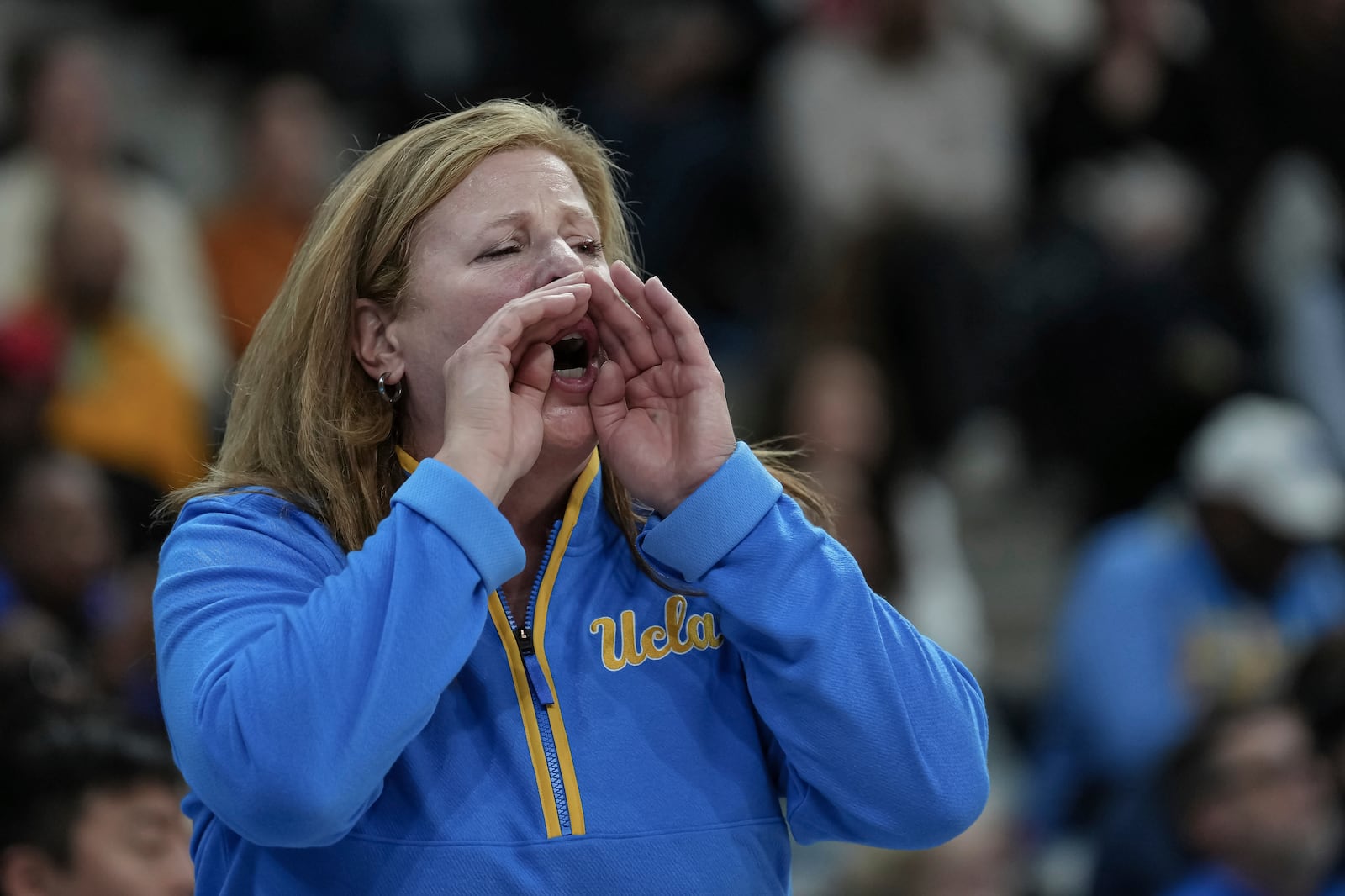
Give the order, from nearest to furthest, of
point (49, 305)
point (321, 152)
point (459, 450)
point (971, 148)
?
1. point (459, 450)
2. point (49, 305)
3. point (321, 152)
4. point (971, 148)

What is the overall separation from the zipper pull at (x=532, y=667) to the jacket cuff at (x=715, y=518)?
17 cm

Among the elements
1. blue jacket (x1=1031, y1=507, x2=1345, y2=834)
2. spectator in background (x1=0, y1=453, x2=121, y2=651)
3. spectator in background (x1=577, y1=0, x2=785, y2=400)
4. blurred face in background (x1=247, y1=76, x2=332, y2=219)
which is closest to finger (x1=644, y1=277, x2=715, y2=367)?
spectator in background (x1=0, y1=453, x2=121, y2=651)

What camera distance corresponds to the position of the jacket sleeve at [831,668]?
1702mm

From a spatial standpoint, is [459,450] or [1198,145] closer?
[459,450]

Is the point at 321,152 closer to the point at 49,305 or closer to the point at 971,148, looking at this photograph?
the point at 49,305

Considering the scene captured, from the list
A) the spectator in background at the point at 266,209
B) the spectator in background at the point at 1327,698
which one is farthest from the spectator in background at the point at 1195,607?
the spectator in background at the point at 266,209

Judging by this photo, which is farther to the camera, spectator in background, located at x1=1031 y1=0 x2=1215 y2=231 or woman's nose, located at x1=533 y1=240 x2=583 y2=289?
spectator in background, located at x1=1031 y1=0 x2=1215 y2=231

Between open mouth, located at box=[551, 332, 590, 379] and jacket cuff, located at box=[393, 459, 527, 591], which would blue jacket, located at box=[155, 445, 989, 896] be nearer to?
jacket cuff, located at box=[393, 459, 527, 591]

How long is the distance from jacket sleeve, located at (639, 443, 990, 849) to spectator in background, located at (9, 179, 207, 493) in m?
3.38

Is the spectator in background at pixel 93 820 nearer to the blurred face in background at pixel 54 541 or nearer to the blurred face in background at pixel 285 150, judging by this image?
the blurred face in background at pixel 54 541

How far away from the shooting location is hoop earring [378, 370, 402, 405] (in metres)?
1.95

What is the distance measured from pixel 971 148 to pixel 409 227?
16.0ft

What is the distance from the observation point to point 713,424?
5.93 ft

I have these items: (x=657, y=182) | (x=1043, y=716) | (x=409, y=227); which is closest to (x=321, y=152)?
(x=657, y=182)
